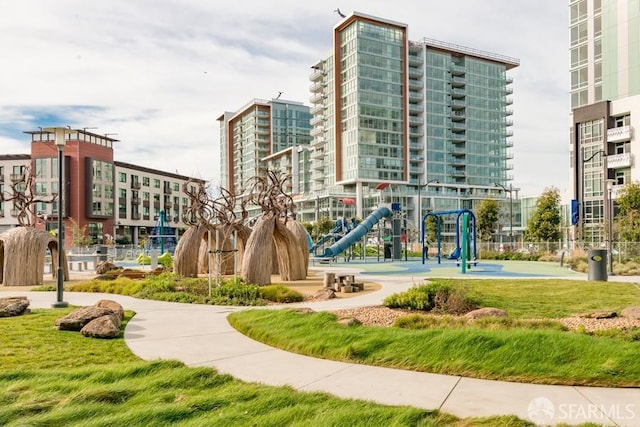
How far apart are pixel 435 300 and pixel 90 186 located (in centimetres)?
7764

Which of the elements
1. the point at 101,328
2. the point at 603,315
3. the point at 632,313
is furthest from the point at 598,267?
the point at 101,328

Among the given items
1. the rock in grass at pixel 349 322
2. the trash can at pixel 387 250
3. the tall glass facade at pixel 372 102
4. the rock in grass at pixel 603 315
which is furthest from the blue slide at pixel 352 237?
the tall glass facade at pixel 372 102

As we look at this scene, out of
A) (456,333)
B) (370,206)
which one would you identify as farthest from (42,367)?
(370,206)

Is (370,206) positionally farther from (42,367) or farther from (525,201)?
(42,367)

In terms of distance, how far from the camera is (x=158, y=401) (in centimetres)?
554

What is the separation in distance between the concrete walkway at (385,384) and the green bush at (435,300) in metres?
Result: 4.49

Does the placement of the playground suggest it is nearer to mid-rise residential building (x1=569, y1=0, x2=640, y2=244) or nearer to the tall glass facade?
mid-rise residential building (x1=569, y1=0, x2=640, y2=244)

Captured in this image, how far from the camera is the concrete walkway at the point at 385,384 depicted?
5414 millimetres

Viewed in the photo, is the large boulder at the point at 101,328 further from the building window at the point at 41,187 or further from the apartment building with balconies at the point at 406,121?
the building window at the point at 41,187

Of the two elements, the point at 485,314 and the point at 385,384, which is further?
the point at 485,314

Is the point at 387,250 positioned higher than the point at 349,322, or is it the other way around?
the point at 349,322

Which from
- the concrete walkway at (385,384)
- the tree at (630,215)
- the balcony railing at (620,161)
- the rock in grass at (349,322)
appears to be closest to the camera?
the concrete walkway at (385,384)

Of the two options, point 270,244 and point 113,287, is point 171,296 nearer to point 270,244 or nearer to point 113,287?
point 113,287

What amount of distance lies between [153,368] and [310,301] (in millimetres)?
8430
